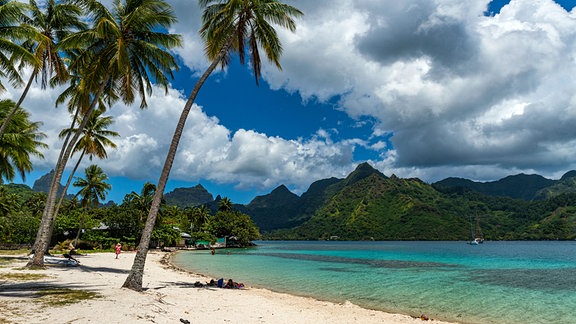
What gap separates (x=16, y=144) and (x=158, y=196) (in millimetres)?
12020

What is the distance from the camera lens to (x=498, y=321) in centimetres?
1540

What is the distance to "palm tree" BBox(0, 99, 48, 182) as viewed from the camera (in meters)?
19.3

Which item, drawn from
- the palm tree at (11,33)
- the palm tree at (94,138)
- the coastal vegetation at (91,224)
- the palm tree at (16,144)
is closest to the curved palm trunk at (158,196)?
the palm tree at (11,33)

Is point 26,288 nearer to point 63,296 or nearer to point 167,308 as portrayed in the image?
point 63,296

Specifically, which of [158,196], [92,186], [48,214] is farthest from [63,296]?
[92,186]

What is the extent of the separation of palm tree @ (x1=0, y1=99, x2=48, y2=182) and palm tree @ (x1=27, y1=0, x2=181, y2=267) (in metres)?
2.53

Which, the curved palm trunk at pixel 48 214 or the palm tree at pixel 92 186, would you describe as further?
the palm tree at pixel 92 186

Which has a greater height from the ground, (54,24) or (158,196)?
(54,24)

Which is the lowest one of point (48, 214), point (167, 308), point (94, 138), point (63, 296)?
point (167, 308)

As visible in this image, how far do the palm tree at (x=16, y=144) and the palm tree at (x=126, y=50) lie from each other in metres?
2.53

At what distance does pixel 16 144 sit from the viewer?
19641 millimetres

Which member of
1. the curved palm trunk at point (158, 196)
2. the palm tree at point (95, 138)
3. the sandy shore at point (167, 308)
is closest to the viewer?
the sandy shore at point (167, 308)

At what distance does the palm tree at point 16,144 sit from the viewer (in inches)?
761

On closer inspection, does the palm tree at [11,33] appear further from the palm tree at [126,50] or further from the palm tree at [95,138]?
the palm tree at [95,138]
